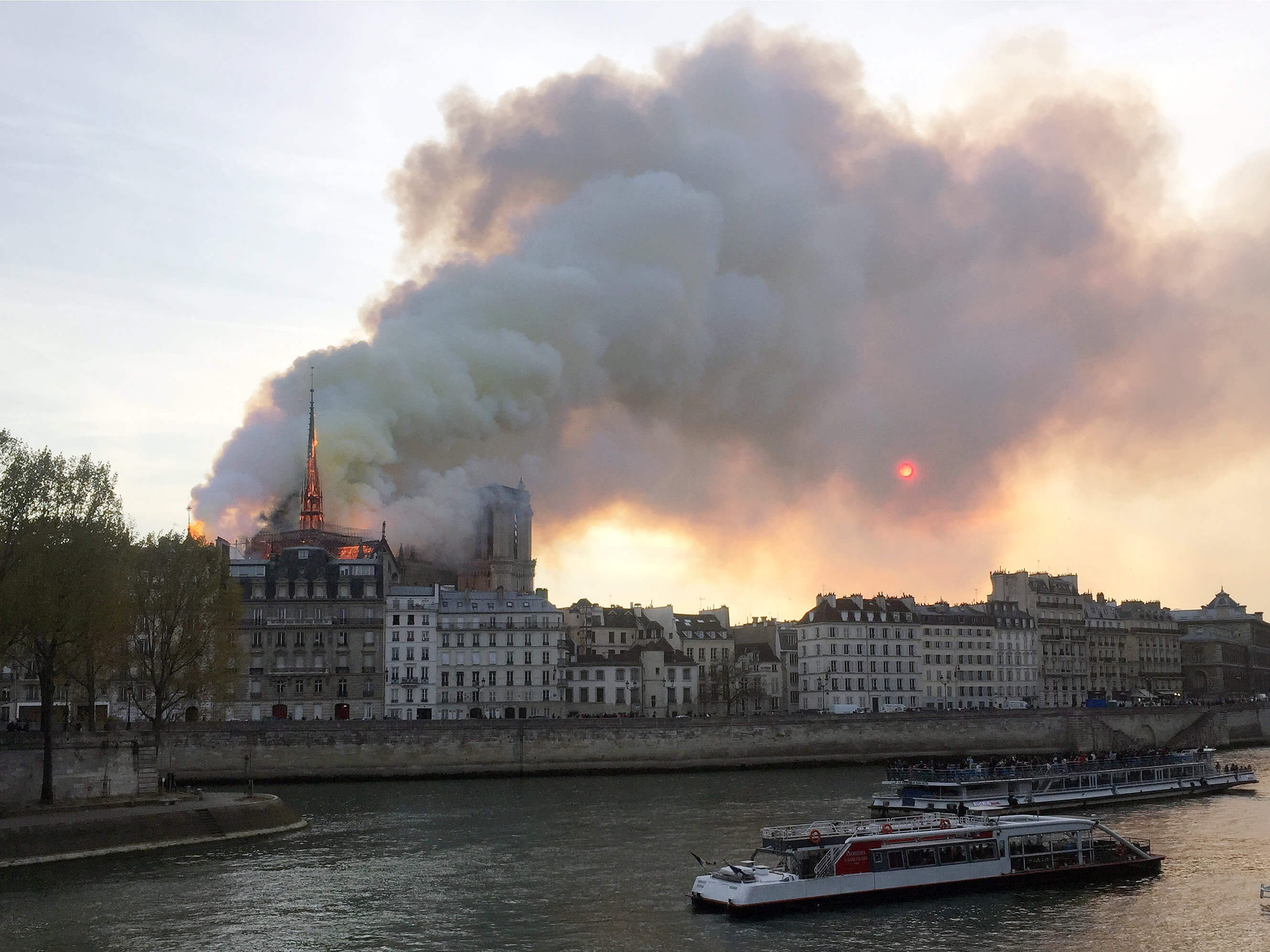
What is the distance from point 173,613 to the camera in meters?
79.1

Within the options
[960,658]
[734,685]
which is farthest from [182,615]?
[960,658]

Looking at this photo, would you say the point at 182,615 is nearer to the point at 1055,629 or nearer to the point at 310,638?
the point at 310,638

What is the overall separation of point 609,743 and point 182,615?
3560 centimetres

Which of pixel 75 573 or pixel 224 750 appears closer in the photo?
pixel 75 573

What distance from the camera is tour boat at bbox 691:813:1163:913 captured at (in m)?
47.3

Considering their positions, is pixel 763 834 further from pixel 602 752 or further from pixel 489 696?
pixel 489 696

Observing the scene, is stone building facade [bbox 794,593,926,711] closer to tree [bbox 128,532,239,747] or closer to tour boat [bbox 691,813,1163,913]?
tree [bbox 128,532,239,747]

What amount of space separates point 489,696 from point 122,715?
3008cm

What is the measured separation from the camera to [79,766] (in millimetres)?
63250

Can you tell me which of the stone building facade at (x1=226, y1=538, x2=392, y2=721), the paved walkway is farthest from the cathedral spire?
the paved walkway

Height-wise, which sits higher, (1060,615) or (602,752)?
(1060,615)

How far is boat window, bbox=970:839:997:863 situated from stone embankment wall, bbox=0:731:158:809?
123 feet

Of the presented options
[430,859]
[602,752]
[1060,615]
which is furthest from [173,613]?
[1060,615]

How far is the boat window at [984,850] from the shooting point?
51.8 meters
